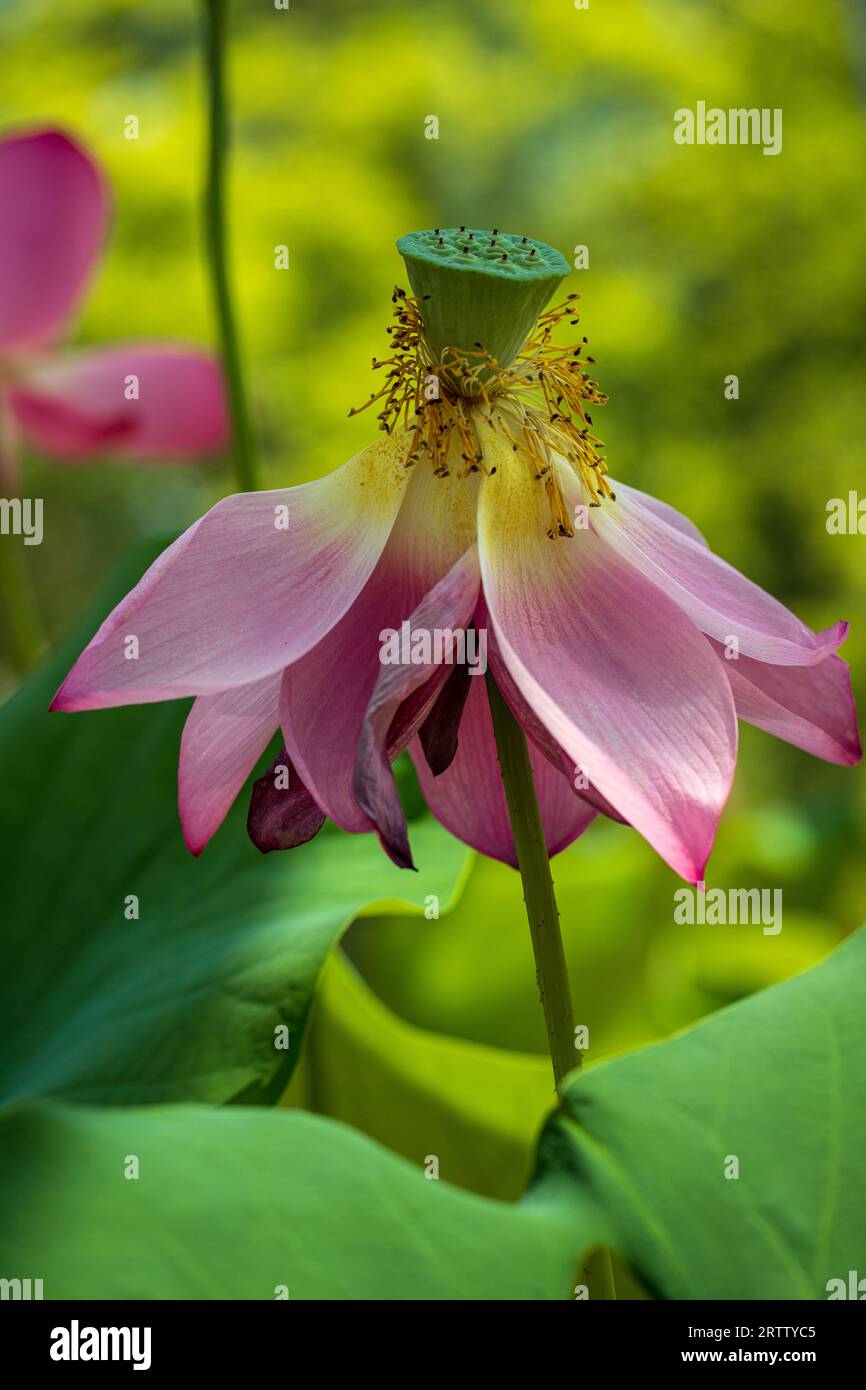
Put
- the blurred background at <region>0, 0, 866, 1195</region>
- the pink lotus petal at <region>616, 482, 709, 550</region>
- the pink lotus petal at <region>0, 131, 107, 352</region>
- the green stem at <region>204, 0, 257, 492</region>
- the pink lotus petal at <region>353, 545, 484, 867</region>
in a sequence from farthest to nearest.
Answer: the blurred background at <region>0, 0, 866, 1195</region> → the pink lotus petal at <region>0, 131, 107, 352</region> → the green stem at <region>204, 0, 257, 492</region> → the pink lotus petal at <region>616, 482, 709, 550</region> → the pink lotus petal at <region>353, 545, 484, 867</region>

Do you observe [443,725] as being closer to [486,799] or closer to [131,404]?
[486,799]

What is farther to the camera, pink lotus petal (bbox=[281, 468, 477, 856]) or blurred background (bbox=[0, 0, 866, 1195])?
blurred background (bbox=[0, 0, 866, 1195])

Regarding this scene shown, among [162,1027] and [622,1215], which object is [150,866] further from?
[622,1215]

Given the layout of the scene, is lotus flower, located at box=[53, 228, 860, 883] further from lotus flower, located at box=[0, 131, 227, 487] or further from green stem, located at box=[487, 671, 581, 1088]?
lotus flower, located at box=[0, 131, 227, 487]

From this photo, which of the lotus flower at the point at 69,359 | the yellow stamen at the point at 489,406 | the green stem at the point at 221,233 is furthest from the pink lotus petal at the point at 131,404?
the yellow stamen at the point at 489,406

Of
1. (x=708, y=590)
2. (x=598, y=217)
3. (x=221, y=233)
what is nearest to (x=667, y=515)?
(x=708, y=590)

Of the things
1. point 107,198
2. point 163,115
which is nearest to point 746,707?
point 107,198

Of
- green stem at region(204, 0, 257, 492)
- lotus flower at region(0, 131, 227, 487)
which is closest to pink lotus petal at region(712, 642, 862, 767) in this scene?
green stem at region(204, 0, 257, 492)

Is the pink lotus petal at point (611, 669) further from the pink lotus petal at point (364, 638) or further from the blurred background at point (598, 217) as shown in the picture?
the blurred background at point (598, 217)
